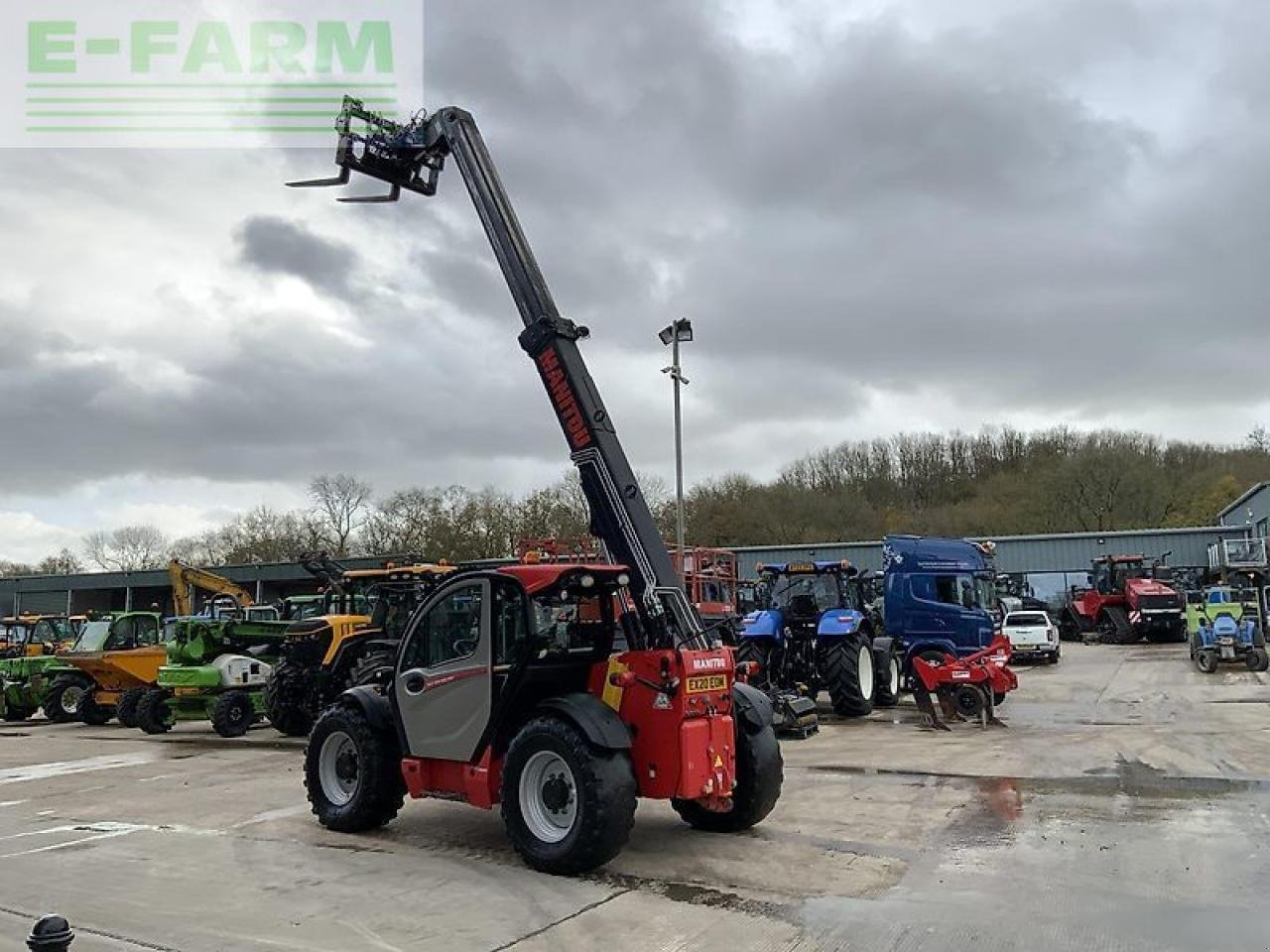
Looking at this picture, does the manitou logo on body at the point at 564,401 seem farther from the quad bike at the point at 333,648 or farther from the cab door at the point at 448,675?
the quad bike at the point at 333,648

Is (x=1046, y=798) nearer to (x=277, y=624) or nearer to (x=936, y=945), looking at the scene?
(x=936, y=945)

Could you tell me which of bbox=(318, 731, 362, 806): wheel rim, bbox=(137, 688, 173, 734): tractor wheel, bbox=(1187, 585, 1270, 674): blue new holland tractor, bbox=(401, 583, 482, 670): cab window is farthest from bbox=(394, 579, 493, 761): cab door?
bbox=(1187, 585, 1270, 674): blue new holland tractor

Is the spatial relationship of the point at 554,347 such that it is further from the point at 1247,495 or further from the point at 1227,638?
the point at 1247,495

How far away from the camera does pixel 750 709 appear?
25.4ft

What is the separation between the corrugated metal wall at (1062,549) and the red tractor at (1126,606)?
6549mm

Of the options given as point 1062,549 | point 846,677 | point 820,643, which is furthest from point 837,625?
point 1062,549

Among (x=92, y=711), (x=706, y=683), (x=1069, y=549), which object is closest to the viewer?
(x=706, y=683)

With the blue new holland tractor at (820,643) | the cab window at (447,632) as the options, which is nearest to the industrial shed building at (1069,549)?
the blue new holland tractor at (820,643)

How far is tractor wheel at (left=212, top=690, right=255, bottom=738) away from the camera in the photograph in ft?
52.1

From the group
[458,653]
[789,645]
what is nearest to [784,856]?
[458,653]

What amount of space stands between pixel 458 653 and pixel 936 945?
3.88 m

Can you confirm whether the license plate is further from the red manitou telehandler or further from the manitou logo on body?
the manitou logo on body

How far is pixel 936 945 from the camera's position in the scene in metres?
5.20

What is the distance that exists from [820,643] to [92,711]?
44.6ft
